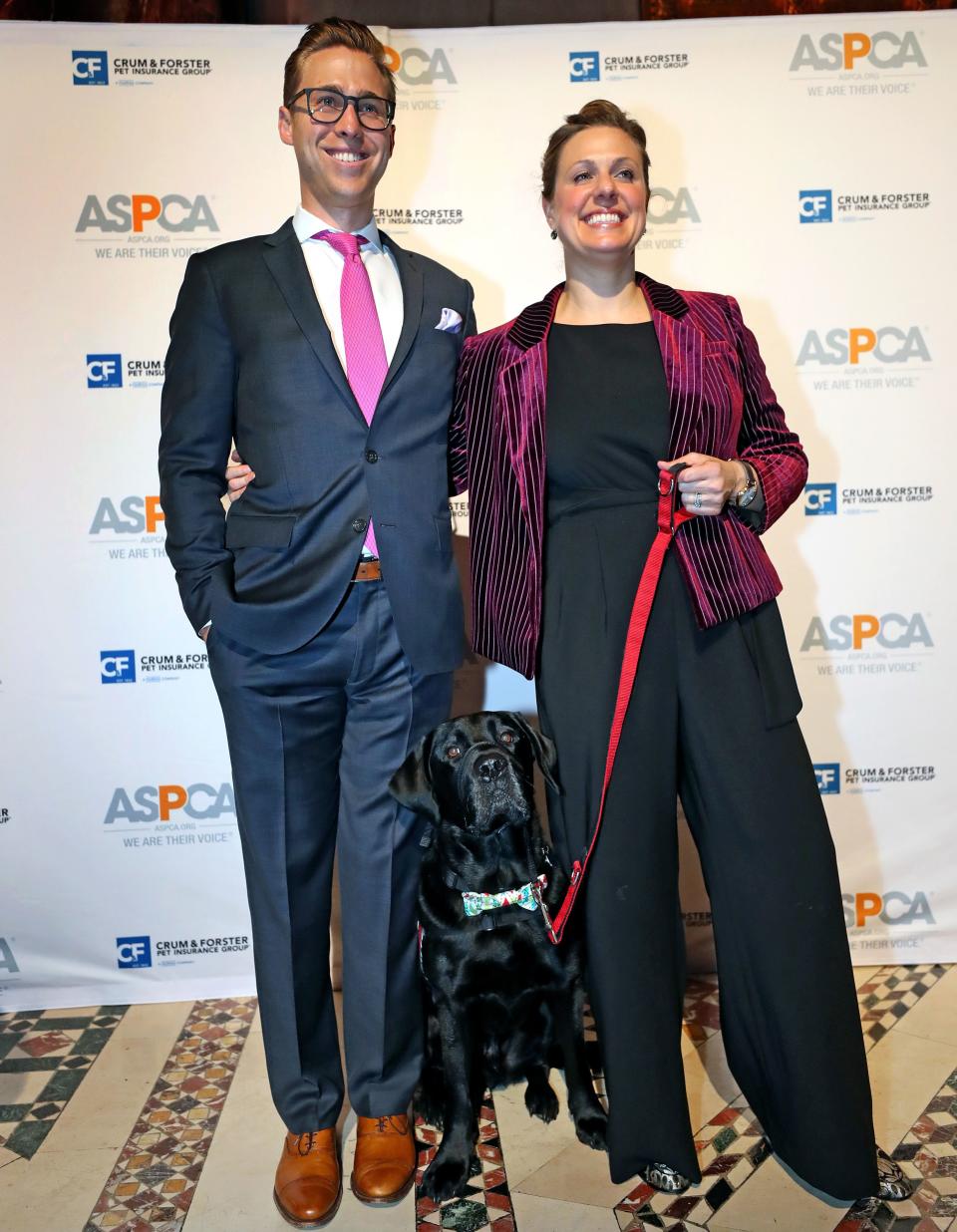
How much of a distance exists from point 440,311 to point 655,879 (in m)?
1.11

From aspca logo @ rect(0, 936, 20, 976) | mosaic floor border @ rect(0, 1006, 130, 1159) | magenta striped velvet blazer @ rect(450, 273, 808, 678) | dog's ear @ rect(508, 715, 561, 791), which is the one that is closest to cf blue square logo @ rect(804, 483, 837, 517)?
magenta striped velvet blazer @ rect(450, 273, 808, 678)

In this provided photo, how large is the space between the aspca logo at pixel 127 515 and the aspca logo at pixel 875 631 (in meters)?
1.74

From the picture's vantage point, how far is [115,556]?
2848 millimetres

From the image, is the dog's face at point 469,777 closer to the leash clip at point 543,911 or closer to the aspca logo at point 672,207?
the leash clip at point 543,911

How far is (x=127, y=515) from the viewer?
9.31ft

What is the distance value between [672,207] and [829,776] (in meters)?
1.54

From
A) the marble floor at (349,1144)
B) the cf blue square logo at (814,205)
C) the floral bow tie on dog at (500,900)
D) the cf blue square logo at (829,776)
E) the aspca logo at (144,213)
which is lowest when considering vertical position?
the marble floor at (349,1144)

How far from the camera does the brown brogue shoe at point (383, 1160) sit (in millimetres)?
2047

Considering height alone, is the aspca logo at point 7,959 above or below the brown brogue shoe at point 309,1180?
above

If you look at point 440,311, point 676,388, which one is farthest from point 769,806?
point 440,311

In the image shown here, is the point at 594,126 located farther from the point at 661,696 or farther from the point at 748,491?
the point at 661,696

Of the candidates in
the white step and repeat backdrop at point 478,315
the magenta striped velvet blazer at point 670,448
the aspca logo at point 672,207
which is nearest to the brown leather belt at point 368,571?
the magenta striped velvet blazer at point 670,448

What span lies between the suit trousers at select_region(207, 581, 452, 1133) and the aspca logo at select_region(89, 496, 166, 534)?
3.05 ft

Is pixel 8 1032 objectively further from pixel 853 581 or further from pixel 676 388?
pixel 853 581
